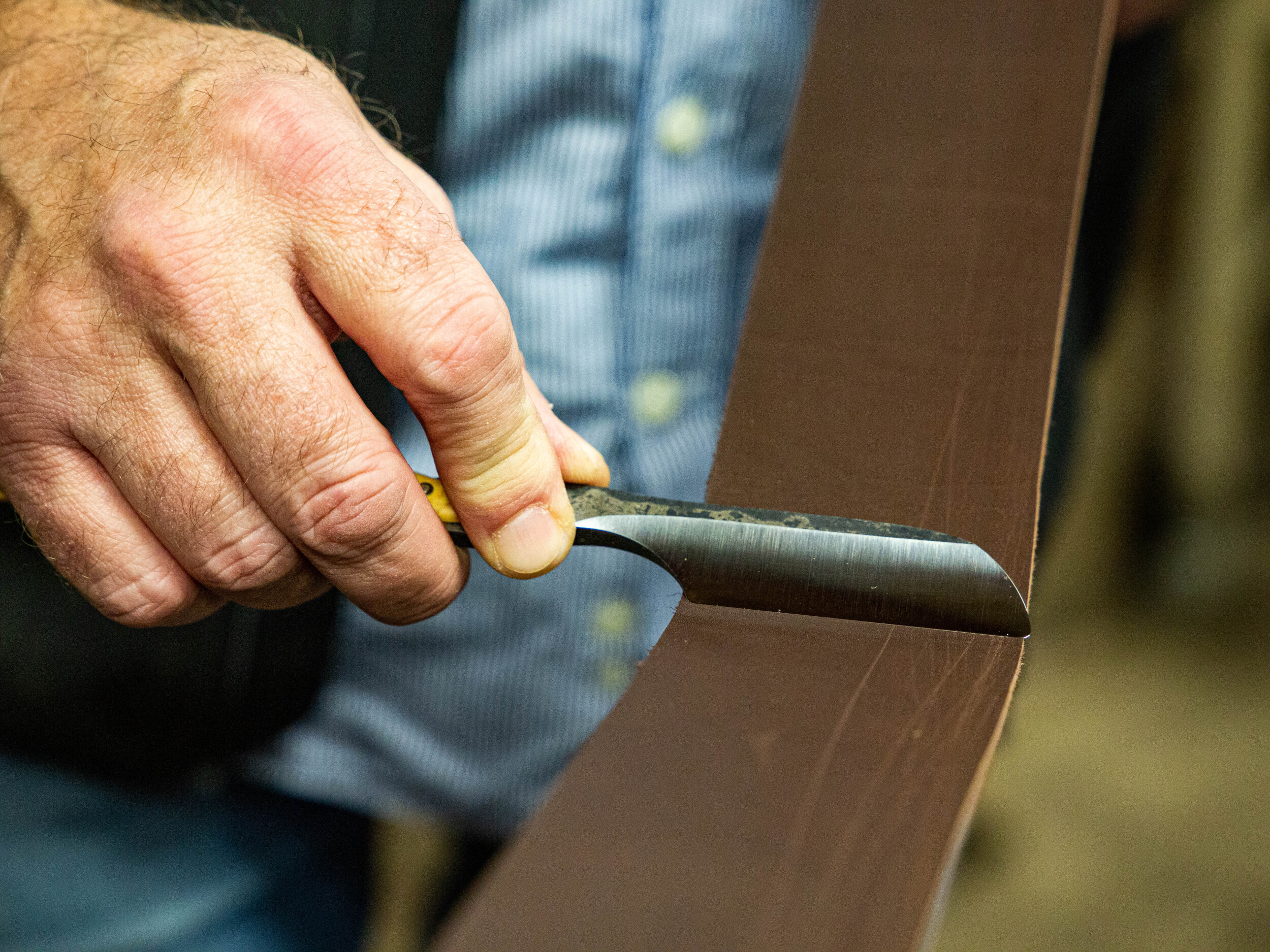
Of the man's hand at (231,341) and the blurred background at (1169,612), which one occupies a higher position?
the man's hand at (231,341)

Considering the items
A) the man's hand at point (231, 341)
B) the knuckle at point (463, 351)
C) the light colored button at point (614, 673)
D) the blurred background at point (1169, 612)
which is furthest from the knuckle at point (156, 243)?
the blurred background at point (1169, 612)

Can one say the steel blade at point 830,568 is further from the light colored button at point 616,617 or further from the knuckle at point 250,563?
the light colored button at point 616,617

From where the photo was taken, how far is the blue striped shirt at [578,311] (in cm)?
90

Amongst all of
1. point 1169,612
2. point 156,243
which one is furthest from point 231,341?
point 1169,612

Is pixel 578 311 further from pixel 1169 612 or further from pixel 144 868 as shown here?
pixel 1169 612

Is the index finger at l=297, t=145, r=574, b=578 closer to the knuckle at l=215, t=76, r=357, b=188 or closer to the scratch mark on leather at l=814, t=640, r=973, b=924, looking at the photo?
the knuckle at l=215, t=76, r=357, b=188

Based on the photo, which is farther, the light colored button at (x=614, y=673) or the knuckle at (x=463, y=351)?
the light colored button at (x=614, y=673)

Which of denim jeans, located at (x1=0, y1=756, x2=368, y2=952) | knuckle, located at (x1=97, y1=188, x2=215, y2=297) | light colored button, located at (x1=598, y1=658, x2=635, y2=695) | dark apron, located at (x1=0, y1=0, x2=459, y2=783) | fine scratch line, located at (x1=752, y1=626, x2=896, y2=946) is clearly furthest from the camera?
light colored button, located at (x1=598, y1=658, x2=635, y2=695)

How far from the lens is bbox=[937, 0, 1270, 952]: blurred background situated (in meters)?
1.92

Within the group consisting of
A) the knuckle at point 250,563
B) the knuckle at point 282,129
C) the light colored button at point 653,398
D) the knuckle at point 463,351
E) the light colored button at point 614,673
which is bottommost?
the light colored button at point 614,673

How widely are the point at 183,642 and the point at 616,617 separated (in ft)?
1.29

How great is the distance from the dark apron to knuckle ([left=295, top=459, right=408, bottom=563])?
0.26 metres

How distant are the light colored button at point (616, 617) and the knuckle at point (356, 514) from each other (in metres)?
0.46

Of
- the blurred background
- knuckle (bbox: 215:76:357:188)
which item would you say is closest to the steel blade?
knuckle (bbox: 215:76:357:188)
